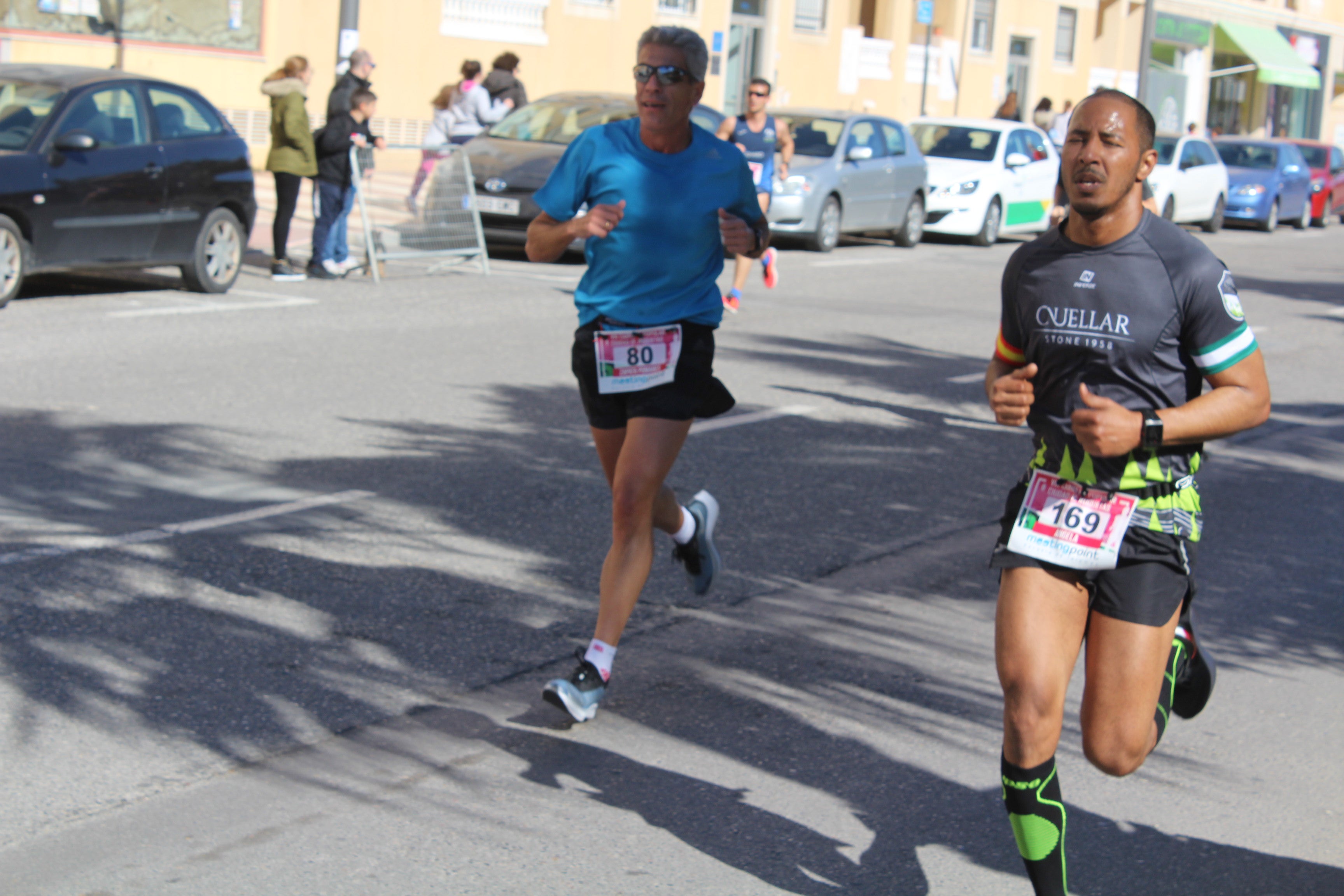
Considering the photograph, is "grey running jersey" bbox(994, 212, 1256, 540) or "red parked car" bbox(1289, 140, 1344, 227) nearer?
"grey running jersey" bbox(994, 212, 1256, 540)

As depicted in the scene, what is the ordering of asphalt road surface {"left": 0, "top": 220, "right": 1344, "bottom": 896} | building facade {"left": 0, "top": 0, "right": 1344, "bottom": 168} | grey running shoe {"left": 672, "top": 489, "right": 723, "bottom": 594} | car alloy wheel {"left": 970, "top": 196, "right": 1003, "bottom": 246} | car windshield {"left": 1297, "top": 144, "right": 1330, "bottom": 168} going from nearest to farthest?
1. asphalt road surface {"left": 0, "top": 220, "right": 1344, "bottom": 896}
2. grey running shoe {"left": 672, "top": 489, "right": 723, "bottom": 594}
3. car alloy wheel {"left": 970, "top": 196, "right": 1003, "bottom": 246}
4. building facade {"left": 0, "top": 0, "right": 1344, "bottom": 168}
5. car windshield {"left": 1297, "top": 144, "right": 1330, "bottom": 168}

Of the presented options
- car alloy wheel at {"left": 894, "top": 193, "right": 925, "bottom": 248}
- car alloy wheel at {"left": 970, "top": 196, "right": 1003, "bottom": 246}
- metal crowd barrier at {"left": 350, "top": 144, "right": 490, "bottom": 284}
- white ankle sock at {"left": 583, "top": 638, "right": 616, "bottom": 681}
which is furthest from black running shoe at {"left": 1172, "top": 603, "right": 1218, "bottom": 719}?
car alloy wheel at {"left": 970, "top": 196, "right": 1003, "bottom": 246}

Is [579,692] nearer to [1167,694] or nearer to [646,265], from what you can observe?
[646,265]

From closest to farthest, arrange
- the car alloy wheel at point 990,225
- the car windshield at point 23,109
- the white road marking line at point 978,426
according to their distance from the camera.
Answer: the white road marking line at point 978,426, the car windshield at point 23,109, the car alloy wheel at point 990,225

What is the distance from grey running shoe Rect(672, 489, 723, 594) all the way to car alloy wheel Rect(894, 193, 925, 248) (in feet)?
52.8

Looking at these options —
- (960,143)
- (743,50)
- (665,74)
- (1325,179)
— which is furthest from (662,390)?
(743,50)

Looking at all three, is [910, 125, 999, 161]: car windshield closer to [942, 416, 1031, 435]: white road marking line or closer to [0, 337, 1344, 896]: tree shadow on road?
[942, 416, 1031, 435]: white road marking line

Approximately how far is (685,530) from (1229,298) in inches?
93.1

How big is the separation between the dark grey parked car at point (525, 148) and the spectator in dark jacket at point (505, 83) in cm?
182

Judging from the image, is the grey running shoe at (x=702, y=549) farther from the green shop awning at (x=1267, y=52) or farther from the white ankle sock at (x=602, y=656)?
the green shop awning at (x=1267, y=52)

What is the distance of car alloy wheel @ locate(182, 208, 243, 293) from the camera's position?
13117 millimetres

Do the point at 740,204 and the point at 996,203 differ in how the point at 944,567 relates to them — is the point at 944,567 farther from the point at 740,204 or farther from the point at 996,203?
the point at 996,203

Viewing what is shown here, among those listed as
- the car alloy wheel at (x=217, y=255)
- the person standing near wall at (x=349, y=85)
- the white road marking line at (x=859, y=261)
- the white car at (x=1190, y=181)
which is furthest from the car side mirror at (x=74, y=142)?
the white car at (x=1190, y=181)

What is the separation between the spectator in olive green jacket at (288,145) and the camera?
14312mm
